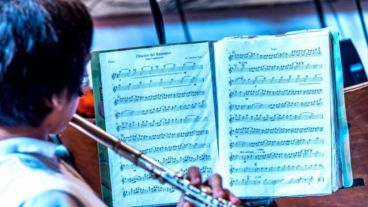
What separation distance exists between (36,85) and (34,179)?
0.47 feet

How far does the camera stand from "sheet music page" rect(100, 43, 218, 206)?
1.44 meters

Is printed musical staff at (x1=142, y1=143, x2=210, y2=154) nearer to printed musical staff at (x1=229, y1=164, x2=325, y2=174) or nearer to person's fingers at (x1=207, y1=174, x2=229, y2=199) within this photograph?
printed musical staff at (x1=229, y1=164, x2=325, y2=174)

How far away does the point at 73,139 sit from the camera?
1.56 metres

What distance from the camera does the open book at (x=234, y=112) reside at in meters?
1.41

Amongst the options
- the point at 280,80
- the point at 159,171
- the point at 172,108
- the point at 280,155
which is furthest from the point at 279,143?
the point at 159,171

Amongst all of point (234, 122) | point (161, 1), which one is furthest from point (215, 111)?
point (161, 1)

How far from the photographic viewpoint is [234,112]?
4.68 feet

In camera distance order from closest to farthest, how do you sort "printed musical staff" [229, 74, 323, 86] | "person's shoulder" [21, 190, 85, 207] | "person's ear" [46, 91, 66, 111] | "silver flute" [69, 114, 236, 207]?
"person's shoulder" [21, 190, 85, 207] < "person's ear" [46, 91, 66, 111] < "silver flute" [69, 114, 236, 207] < "printed musical staff" [229, 74, 323, 86]

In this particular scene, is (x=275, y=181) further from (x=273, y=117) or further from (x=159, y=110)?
(x=159, y=110)

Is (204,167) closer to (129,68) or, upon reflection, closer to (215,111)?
(215,111)

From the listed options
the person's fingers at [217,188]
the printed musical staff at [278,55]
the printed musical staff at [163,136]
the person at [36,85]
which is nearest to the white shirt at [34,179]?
the person at [36,85]

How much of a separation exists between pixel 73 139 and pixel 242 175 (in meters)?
0.42

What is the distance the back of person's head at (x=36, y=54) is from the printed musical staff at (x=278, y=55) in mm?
484

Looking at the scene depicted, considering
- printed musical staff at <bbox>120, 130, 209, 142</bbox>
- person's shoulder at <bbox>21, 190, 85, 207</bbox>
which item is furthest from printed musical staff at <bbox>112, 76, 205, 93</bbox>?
person's shoulder at <bbox>21, 190, 85, 207</bbox>
